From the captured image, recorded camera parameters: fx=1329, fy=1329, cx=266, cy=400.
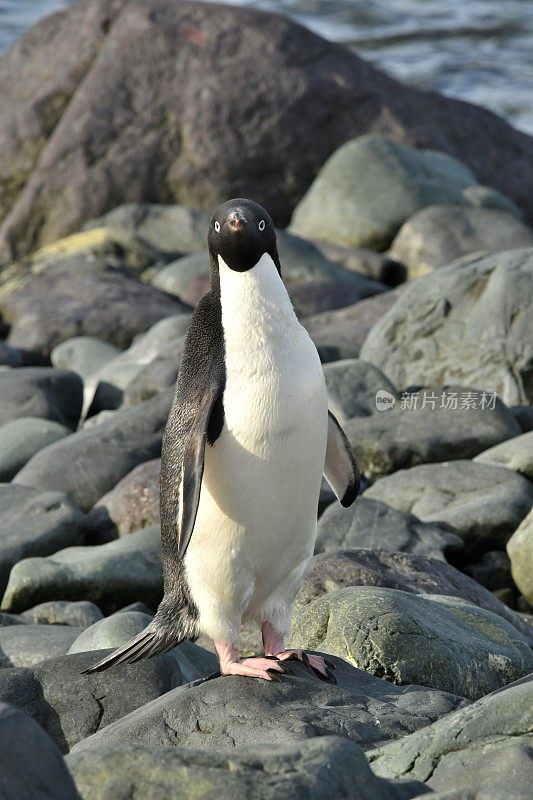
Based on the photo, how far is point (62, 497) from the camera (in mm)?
8500

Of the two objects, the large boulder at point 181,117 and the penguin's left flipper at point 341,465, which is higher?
the penguin's left flipper at point 341,465

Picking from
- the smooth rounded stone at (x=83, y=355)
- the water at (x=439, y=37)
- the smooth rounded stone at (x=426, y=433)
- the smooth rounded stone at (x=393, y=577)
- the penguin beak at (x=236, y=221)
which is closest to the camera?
the penguin beak at (x=236, y=221)

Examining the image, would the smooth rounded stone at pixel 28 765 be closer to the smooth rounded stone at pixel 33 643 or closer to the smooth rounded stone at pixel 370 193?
the smooth rounded stone at pixel 33 643

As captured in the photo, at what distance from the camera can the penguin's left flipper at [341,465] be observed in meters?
5.78

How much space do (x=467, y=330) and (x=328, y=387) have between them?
1.29 metres

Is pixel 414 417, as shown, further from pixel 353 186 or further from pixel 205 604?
pixel 353 186

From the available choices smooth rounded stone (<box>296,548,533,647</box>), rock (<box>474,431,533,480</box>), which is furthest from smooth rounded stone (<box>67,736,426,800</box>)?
rock (<box>474,431,533,480</box>)

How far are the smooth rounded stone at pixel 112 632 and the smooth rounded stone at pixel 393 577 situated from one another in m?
0.76

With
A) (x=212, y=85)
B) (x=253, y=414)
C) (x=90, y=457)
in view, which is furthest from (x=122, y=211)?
(x=253, y=414)

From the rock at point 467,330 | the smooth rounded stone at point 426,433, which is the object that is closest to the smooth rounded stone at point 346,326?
the rock at point 467,330

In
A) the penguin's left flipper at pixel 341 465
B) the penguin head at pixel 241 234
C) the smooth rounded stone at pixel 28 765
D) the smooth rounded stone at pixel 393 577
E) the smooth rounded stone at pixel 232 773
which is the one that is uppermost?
the penguin head at pixel 241 234

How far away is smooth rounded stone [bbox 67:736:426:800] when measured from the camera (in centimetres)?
324

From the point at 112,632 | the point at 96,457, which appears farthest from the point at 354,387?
the point at 112,632

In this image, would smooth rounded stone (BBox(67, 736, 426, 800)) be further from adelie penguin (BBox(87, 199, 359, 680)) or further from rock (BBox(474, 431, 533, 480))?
rock (BBox(474, 431, 533, 480))
